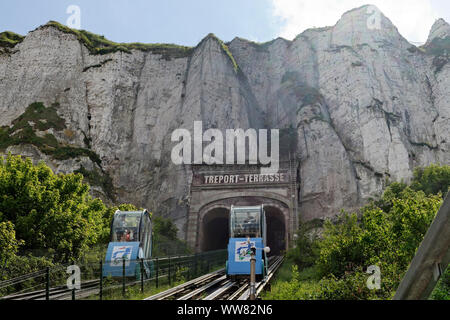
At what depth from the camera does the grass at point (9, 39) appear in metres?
53.2

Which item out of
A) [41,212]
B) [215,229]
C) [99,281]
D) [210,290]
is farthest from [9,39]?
[99,281]

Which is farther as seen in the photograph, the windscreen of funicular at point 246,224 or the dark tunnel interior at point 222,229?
the dark tunnel interior at point 222,229

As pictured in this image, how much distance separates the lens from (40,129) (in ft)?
140

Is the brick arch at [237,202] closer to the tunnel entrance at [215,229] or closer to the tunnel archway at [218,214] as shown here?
the tunnel archway at [218,214]

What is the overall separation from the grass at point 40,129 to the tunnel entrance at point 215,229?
14.1 meters

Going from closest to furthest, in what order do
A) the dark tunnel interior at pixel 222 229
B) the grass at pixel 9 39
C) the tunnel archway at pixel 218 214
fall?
the tunnel archway at pixel 218 214 → the dark tunnel interior at pixel 222 229 → the grass at pixel 9 39

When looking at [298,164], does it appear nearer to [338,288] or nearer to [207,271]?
[207,271]

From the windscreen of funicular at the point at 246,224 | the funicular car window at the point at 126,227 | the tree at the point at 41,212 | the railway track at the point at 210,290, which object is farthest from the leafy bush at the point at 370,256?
the tree at the point at 41,212

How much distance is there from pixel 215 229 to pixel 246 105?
1822 cm

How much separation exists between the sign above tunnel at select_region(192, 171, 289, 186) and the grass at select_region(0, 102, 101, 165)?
12212 millimetres

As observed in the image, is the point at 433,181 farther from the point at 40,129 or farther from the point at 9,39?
the point at 9,39

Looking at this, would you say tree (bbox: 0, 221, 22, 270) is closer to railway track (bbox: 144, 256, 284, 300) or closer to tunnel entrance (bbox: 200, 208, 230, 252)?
railway track (bbox: 144, 256, 284, 300)

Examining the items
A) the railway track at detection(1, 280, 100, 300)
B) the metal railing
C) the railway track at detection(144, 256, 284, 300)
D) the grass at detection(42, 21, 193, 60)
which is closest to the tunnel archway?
the metal railing

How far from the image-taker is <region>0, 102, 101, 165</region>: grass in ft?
130
